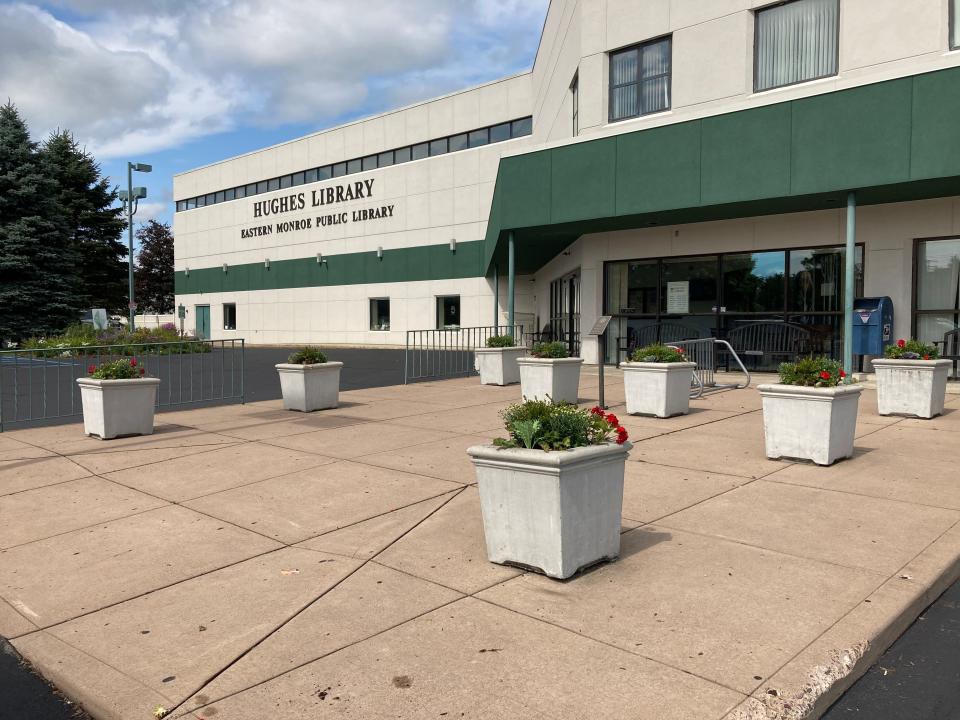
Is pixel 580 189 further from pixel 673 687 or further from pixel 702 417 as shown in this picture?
pixel 673 687

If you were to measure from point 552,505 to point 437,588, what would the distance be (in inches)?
34.2

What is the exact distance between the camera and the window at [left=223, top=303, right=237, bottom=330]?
159ft

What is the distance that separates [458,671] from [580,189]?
49.0ft

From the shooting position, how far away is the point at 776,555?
492cm

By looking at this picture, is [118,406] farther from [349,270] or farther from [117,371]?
[349,270]

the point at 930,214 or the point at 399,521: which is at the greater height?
the point at 930,214

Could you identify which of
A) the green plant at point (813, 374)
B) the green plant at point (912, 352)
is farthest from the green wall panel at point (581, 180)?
the green plant at point (813, 374)

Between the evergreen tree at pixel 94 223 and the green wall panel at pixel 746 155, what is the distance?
155ft

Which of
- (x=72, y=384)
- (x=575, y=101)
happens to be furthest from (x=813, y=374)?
(x=575, y=101)

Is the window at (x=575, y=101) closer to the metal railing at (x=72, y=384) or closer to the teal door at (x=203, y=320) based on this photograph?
the metal railing at (x=72, y=384)

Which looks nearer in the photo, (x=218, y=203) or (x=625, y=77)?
(x=625, y=77)

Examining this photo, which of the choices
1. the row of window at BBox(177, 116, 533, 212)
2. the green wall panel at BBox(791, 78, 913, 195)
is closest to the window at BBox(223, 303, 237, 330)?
the row of window at BBox(177, 116, 533, 212)

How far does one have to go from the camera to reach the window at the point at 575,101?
19.9 metres

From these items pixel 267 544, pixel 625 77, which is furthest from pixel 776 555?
pixel 625 77
